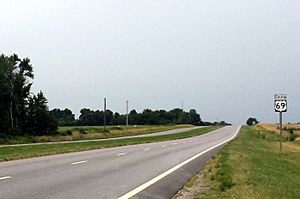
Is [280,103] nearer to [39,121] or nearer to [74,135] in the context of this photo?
[74,135]

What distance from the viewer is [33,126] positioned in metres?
91.9

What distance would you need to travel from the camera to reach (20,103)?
95.8m

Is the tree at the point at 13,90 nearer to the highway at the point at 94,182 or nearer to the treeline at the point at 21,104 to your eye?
the treeline at the point at 21,104

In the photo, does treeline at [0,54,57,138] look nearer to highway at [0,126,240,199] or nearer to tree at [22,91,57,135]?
tree at [22,91,57,135]

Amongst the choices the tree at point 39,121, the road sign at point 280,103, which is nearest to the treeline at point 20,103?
the tree at point 39,121

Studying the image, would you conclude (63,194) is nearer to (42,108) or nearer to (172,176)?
(172,176)

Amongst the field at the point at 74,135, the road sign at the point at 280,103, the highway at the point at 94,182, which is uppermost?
the road sign at the point at 280,103

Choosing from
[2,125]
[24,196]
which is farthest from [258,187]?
[2,125]

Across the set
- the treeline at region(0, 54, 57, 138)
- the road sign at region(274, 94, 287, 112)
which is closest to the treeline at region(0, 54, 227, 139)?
the treeline at region(0, 54, 57, 138)

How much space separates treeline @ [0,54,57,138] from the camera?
297 feet

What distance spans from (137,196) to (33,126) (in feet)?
268

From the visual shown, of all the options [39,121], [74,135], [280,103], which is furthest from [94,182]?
[39,121]

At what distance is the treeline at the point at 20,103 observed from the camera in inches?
3568

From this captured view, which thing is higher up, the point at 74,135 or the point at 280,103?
the point at 280,103
